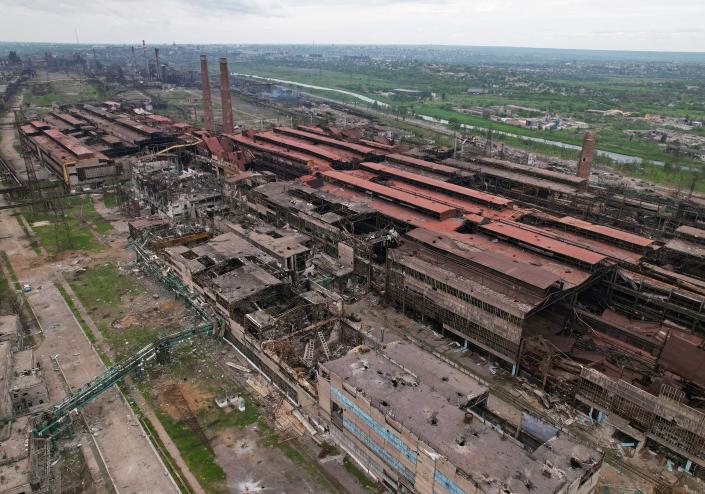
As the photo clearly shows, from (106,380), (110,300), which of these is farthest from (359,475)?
(110,300)

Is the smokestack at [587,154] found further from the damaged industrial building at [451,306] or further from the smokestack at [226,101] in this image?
the smokestack at [226,101]

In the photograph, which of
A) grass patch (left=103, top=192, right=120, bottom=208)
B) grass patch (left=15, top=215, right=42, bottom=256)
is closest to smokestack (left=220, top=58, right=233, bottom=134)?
grass patch (left=103, top=192, right=120, bottom=208)

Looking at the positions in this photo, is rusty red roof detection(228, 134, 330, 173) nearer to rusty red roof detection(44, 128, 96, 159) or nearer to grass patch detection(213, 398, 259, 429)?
rusty red roof detection(44, 128, 96, 159)

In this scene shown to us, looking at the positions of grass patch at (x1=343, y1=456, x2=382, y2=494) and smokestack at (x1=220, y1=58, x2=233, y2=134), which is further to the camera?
smokestack at (x1=220, y1=58, x2=233, y2=134)

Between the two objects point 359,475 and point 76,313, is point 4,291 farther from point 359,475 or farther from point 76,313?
point 359,475

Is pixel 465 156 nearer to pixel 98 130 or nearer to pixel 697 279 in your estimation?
pixel 697 279

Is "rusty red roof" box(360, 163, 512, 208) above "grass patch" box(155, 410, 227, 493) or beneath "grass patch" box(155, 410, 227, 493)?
above
